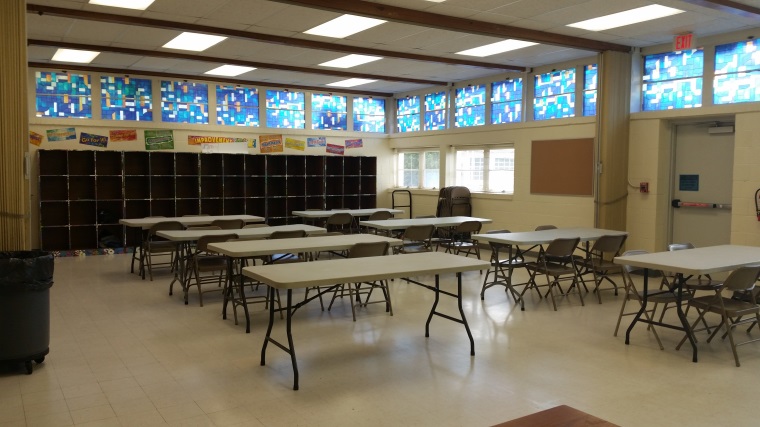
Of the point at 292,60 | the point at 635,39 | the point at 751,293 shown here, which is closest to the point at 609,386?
the point at 751,293

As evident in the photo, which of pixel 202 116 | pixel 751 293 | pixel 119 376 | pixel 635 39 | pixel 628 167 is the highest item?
pixel 635 39

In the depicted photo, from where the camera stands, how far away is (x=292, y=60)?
9672mm

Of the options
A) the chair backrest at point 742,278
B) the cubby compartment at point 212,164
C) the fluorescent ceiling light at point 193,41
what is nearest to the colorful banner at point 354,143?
the cubby compartment at point 212,164

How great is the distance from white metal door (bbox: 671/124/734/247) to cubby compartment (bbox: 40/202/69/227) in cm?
989

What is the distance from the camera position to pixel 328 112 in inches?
508

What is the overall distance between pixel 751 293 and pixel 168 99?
32.4 feet

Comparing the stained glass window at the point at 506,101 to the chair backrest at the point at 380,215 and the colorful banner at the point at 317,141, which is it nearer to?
the chair backrest at the point at 380,215

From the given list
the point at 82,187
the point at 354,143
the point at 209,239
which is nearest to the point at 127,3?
the point at 209,239

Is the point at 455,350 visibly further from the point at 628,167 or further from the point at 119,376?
the point at 628,167

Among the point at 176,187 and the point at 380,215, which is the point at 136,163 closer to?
the point at 176,187

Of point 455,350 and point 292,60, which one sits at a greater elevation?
point 292,60

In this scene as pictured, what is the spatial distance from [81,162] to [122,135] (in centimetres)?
84

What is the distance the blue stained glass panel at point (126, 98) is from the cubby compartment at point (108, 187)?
110cm

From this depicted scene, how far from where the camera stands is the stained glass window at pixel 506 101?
10.5 metres
